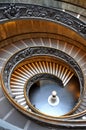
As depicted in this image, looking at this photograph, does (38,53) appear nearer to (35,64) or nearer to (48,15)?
(35,64)

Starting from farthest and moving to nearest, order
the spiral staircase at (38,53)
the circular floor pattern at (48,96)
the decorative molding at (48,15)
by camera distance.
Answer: the circular floor pattern at (48,96) → the decorative molding at (48,15) → the spiral staircase at (38,53)

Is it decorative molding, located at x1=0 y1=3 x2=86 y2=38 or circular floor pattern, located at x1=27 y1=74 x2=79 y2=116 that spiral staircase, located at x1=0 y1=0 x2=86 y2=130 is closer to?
decorative molding, located at x1=0 y1=3 x2=86 y2=38

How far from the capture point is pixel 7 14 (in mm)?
11859

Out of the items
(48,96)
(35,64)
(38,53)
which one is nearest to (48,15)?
(38,53)

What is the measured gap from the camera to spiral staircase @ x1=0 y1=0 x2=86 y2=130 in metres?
12.1

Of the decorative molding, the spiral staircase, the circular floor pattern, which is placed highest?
the decorative molding

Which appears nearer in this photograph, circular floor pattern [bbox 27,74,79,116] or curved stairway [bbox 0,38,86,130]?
curved stairway [bbox 0,38,86,130]

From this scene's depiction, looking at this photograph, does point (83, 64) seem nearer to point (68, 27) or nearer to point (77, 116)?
point (68, 27)

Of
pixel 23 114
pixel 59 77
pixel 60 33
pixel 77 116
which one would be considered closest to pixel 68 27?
pixel 60 33

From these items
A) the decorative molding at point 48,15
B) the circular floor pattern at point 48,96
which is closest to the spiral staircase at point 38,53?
the decorative molding at point 48,15

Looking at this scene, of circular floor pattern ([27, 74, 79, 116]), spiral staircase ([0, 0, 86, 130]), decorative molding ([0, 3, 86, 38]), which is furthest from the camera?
circular floor pattern ([27, 74, 79, 116])

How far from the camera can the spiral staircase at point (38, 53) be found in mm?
12133

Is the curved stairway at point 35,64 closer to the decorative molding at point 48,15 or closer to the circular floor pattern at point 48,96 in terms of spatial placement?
the circular floor pattern at point 48,96

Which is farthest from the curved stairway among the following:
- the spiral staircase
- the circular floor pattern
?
the circular floor pattern
